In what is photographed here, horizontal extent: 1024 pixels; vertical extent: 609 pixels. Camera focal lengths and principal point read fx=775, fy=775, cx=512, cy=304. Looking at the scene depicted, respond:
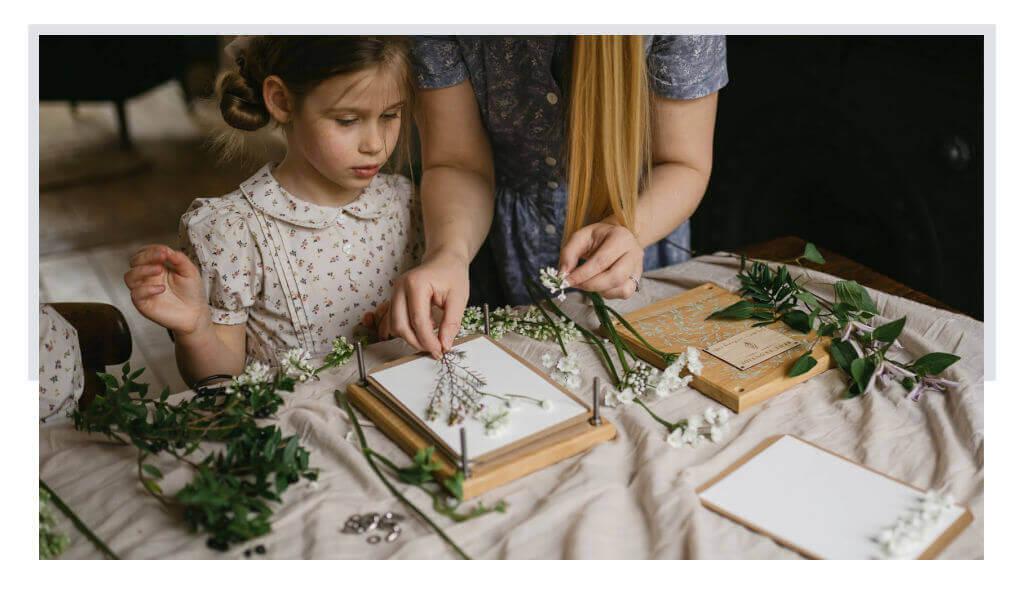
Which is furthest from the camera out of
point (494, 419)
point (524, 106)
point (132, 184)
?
point (132, 184)

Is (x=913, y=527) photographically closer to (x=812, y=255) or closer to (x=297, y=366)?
(x=812, y=255)

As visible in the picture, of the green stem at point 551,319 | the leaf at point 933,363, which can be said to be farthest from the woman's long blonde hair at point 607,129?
the leaf at point 933,363

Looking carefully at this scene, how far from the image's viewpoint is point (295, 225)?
1022 millimetres

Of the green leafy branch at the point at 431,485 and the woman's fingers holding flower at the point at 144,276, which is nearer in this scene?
the green leafy branch at the point at 431,485

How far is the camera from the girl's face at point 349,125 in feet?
2.99

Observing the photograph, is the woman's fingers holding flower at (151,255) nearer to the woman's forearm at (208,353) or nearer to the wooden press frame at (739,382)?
the woman's forearm at (208,353)

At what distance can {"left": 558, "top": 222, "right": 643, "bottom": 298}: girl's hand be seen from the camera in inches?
42.2

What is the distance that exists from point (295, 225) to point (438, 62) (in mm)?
304

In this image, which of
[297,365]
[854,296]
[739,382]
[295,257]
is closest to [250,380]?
[297,365]

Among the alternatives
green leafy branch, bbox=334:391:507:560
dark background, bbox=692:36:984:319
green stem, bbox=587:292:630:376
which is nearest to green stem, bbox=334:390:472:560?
green leafy branch, bbox=334:391:507:560

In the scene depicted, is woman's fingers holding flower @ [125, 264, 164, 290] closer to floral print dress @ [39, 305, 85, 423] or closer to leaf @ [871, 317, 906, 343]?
floral print dress @ [39, 305, 85, 423]

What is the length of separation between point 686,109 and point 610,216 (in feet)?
0.66

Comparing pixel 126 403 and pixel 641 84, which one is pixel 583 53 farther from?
pixel 126 403

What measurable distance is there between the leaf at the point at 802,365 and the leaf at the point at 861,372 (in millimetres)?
47
